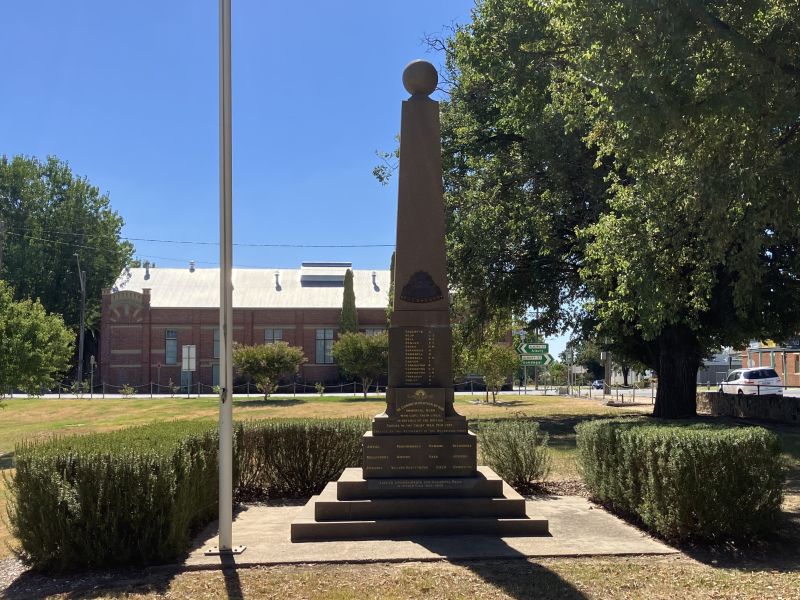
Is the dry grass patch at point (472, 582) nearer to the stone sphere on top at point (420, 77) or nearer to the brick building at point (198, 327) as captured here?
the stone sphere on top at point (420, 77)

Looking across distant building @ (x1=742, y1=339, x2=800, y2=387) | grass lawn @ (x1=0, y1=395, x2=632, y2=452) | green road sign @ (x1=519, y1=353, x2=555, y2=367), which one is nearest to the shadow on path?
grass lawn @ (x1=0, y1=395, x2=632, y2=452)

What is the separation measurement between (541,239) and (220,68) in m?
13.6

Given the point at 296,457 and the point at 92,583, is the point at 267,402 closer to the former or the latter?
the point at 296,457

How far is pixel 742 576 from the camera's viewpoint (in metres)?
6.08

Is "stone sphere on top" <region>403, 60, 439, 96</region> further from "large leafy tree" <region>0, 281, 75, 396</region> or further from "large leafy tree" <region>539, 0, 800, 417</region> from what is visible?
"large leafy tree" <region>0, 281, 75, 396</region>

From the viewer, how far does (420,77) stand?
29.8 feet

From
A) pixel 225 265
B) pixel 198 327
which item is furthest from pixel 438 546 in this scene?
pixel 198 327

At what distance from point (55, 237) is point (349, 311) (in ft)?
99.2

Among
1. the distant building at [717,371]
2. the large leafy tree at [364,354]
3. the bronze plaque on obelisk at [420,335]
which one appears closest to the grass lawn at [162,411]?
the large leafy tree at [364,354]

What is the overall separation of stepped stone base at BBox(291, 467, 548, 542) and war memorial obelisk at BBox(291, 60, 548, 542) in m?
0.01

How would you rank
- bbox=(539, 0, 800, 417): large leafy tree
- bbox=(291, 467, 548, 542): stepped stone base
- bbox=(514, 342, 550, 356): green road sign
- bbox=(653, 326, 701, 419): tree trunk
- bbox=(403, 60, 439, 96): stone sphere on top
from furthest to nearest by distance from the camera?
bbox=(514, 342, 550, 356): green road sign
bbox=(653, 326, 701, 419): tree trunk
bbox=(403, 60, 439, 96): stone sphere on top
bbox=(539, 0, 800, 417): large leafy tree
bbox=(291, 467, 548, 542): stepped stone base

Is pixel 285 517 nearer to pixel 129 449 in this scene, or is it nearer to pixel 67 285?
pixel 129 449

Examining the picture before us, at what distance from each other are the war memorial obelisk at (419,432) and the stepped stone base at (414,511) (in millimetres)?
11

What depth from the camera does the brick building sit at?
2256 inches
